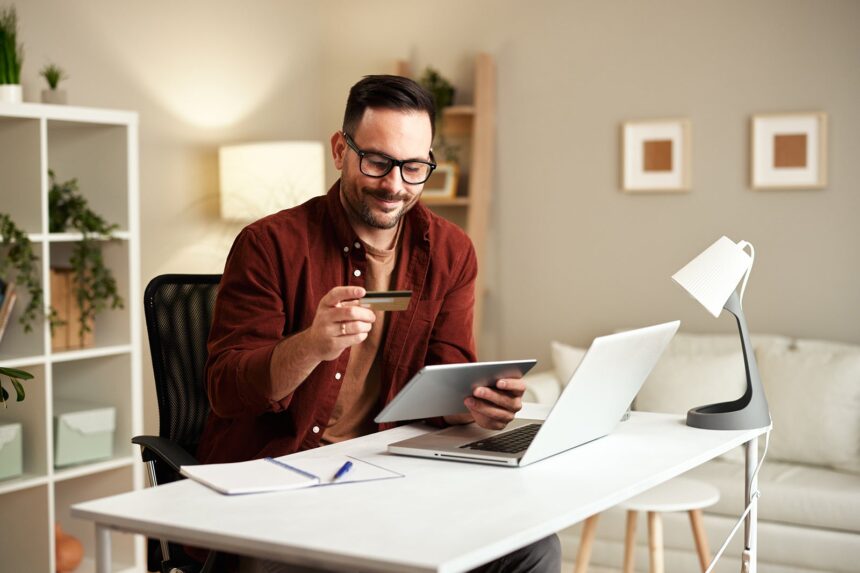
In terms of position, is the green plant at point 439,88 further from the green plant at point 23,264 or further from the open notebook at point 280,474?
the open notebook at point 280,474

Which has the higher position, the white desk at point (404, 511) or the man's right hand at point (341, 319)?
the man's right hand at point (341, 319)

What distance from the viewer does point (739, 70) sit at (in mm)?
4031

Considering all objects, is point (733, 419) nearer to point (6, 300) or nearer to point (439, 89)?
point (6, 300)

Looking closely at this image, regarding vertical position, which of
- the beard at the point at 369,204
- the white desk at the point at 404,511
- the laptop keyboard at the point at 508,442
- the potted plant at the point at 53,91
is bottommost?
the white desk at the point at 404,511

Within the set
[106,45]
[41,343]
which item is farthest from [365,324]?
[106,45]

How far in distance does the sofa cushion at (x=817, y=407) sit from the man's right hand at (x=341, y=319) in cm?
237

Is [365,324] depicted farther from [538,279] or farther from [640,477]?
[538,279]

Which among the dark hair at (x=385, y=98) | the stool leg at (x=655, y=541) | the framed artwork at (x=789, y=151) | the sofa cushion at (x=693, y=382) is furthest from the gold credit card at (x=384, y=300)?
the framed artwork at (x=789, y=151)

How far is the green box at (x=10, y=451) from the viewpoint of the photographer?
311cm

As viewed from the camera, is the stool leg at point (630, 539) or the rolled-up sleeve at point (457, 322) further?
the stool leg at point (630, 539)

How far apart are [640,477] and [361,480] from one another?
432 millimetres

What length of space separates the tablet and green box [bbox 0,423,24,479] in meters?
1.81

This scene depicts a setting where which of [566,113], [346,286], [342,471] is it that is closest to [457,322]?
[346,286]

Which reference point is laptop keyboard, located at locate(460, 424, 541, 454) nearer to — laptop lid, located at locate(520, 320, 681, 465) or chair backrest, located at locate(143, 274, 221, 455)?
laptop lid, located at locate(520, 320, 681, 465)
